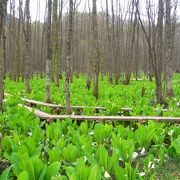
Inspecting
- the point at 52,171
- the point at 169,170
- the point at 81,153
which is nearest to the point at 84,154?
the point at 81,153

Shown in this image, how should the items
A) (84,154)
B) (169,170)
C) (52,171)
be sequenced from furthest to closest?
(169,170) < (84,154) < (52,171)

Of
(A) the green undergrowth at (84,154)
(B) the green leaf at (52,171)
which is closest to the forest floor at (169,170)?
(A) the green undergrowth at (84,154)

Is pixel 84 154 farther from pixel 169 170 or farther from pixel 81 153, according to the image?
pixel 169 170

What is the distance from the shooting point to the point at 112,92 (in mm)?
10922

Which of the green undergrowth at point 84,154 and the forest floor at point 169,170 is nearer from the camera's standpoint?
the green undergrowth at point 84,154

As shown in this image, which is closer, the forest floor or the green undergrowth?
the green undergrowth

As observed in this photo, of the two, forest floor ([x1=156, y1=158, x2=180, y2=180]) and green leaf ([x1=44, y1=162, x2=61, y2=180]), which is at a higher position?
green leaf ([x1=44, y1=162, x2=61, y2=180])

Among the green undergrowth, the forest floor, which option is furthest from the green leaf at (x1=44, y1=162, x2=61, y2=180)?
the forest floor

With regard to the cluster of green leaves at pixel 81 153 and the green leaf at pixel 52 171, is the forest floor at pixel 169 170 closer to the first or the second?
the cluster of green leaves at pixel 81 153

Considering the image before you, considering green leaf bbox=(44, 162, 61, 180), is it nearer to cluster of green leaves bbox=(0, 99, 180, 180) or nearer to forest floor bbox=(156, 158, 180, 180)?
cluster of green leaves bbox=(0, 99, 180, 180)

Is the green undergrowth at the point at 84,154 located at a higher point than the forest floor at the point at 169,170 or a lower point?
higher

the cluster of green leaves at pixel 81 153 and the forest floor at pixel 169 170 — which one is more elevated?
the cluster of green leaves at pixel 81 153

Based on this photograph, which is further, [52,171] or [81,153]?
[81,153]

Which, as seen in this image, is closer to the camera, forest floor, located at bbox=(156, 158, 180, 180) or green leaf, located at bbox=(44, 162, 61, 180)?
green leaf, located at bbox=(44, 162, 61, 180)
